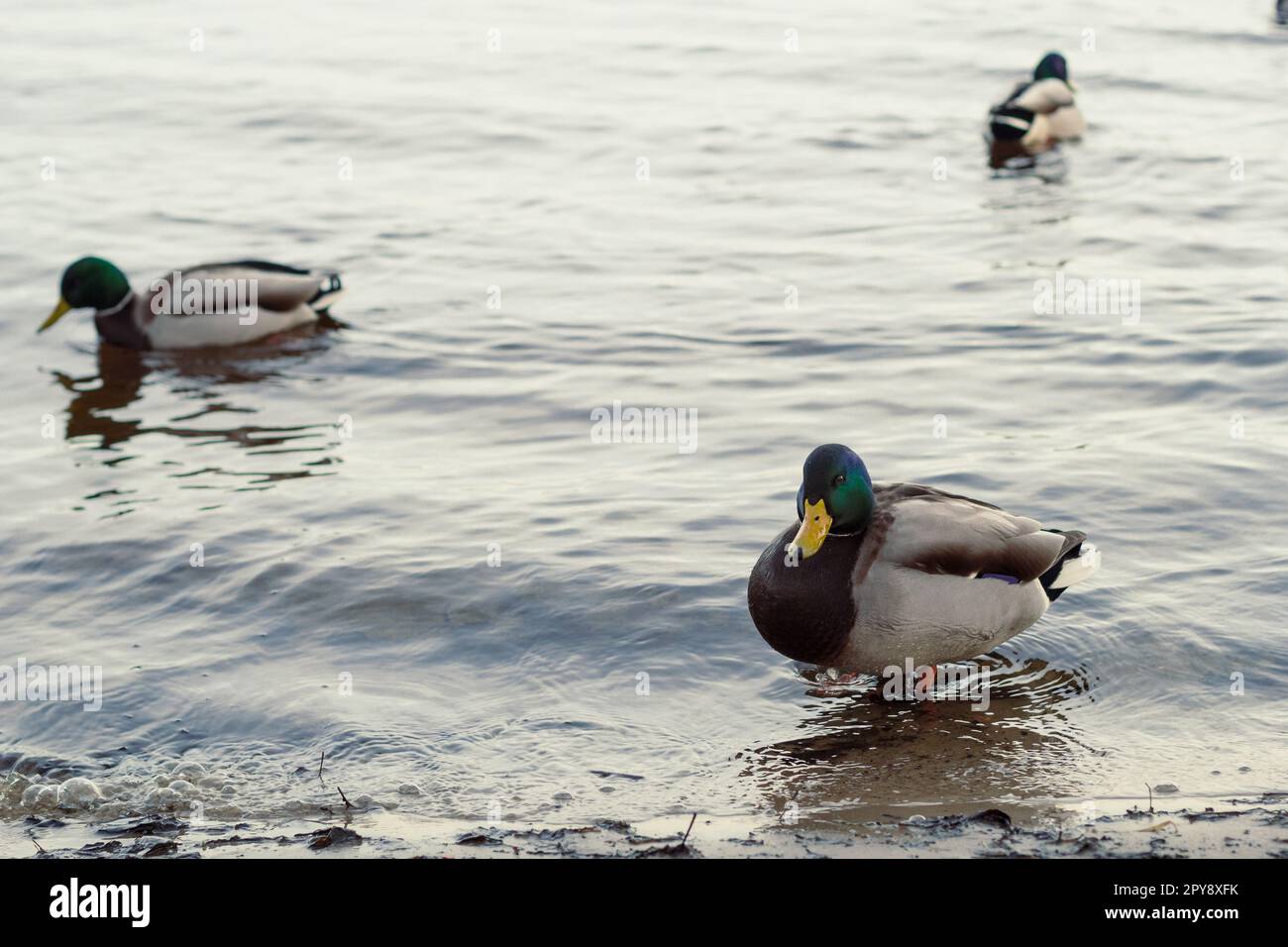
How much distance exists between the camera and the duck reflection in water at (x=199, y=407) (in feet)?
29.9

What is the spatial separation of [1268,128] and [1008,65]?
417 centimetres

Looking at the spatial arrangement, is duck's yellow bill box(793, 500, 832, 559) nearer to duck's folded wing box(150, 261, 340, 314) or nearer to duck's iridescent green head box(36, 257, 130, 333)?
duck's folded wing box(150, 261, 340, 314)

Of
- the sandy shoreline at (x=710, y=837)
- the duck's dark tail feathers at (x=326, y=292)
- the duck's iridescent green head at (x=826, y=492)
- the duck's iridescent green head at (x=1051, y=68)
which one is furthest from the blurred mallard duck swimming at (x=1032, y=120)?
the sandy shoreline at (x=710, y=837)

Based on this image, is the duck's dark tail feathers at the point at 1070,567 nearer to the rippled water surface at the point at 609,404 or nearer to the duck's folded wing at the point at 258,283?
the rippled water surface at the point at 609,404

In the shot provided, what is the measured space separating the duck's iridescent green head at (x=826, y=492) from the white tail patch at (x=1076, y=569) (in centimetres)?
102

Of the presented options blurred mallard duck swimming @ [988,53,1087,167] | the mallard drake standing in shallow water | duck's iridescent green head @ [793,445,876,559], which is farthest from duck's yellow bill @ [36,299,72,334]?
blurred mallard duck swimming @ [988,53,1087,167]

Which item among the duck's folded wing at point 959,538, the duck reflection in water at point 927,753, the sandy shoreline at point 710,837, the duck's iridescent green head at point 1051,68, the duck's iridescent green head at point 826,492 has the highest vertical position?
the duck's iridescent green head at point 1051,68

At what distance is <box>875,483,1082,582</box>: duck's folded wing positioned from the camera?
5879 millimetres

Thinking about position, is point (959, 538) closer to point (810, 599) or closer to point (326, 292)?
point (810, 599)

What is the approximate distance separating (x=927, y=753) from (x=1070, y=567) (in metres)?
1.14

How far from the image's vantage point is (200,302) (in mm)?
11672

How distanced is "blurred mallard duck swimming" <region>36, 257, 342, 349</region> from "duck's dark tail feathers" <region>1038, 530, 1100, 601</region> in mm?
6749

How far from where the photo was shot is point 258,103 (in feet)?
58.2
